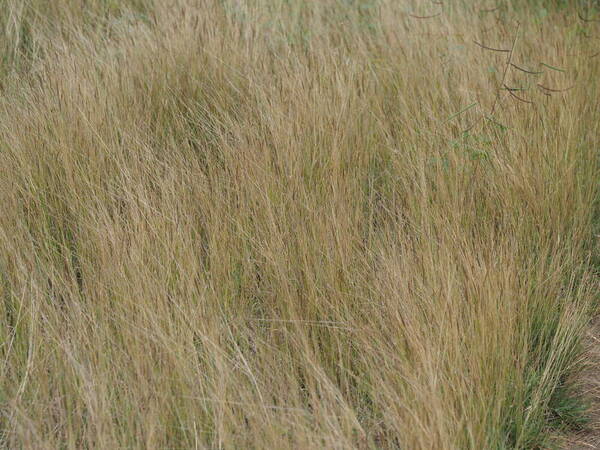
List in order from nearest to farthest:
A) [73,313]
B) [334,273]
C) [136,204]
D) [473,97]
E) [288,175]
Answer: [73,313], [334,273], [136,204], [288,175], [473,97]

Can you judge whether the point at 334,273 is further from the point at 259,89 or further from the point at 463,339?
the point at 259,89

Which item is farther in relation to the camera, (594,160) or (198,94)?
(198,94)

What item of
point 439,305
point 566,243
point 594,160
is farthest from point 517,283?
point 594,160

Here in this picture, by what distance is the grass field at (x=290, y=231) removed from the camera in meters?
2.13

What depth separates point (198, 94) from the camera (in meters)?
3.64

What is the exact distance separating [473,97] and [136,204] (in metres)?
1.56

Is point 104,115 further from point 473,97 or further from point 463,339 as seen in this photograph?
point 463,339

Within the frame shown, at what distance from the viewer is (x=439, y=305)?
232cm

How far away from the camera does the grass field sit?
7.00ft

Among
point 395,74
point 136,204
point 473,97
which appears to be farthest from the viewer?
Result: point 395,74

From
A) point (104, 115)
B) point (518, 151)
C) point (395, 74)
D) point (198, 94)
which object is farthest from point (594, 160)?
point (104, 115)

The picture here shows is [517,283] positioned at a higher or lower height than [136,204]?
lower

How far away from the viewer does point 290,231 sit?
2.77 meters

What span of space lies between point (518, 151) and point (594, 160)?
1.18 feet
